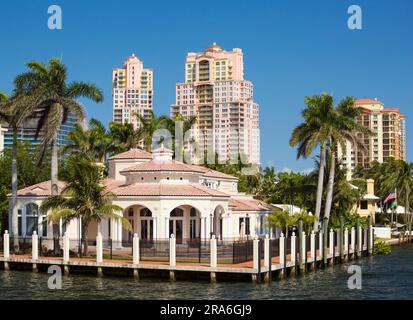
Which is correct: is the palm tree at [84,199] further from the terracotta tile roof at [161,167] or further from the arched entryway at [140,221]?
the terracotta tile roof at [161,167]

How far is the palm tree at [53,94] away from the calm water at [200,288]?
10.1 metres

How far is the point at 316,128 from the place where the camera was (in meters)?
64.5

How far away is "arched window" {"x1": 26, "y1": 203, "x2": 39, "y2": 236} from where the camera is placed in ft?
198

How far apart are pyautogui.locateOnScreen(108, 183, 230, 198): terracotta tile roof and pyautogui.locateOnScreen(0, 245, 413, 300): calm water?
1134 centimetres

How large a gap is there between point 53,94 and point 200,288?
66.8 feet

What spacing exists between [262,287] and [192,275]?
483 centimetres

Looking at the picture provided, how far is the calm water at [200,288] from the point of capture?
3853cm

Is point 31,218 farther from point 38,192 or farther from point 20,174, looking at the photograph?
point 20,174

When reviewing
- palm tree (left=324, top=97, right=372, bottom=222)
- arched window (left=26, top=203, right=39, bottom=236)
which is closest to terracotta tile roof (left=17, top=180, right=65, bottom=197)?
arched window (left=26, top=203, right=39, bottom=236)

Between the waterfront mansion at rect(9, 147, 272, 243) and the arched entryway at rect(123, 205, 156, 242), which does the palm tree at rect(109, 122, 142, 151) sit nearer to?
the waterfront mansion at rect(9, 147, 272, 243)

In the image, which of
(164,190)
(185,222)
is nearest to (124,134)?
(185,222)

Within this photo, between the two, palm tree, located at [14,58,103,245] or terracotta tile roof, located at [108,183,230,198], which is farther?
terracotta tile roof, located at [108,183,230,198]

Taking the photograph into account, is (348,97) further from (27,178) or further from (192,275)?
(27,178)
